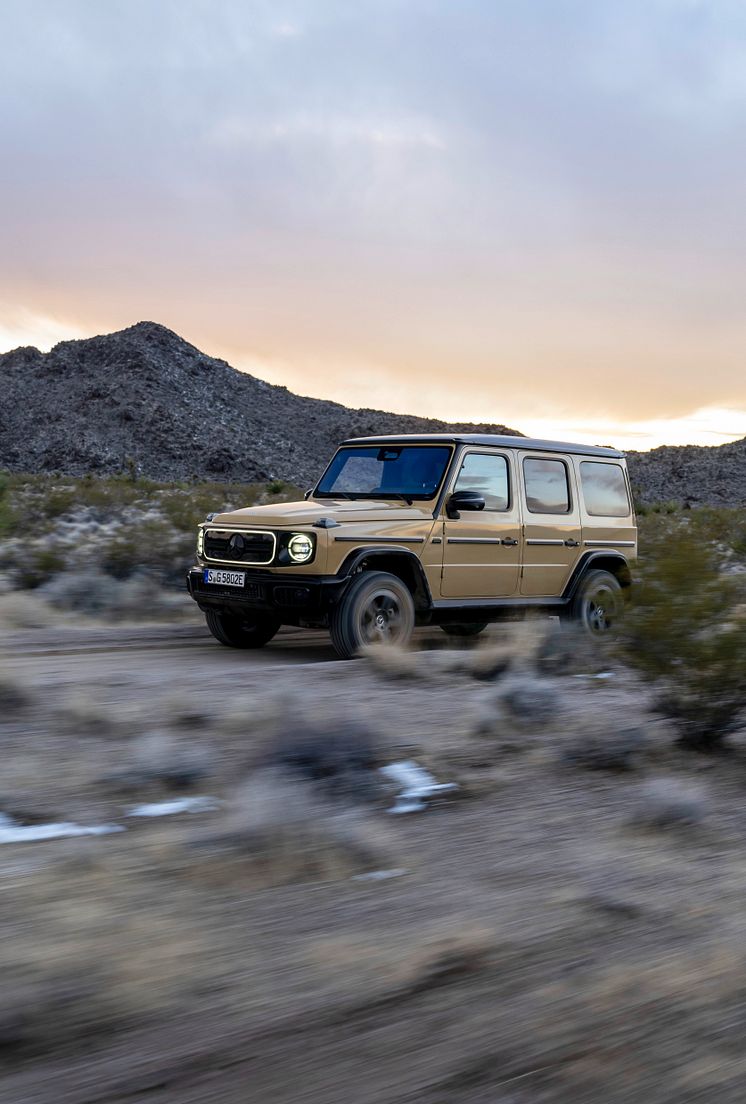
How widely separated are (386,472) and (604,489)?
262 cm

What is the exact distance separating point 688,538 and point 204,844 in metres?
4.13

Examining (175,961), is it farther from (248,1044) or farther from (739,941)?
(739,941)

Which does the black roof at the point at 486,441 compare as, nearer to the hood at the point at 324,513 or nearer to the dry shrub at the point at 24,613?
the hood at the point at 324,513

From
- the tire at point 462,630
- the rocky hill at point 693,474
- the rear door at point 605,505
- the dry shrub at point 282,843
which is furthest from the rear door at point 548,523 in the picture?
the rocky hill at point 693,474

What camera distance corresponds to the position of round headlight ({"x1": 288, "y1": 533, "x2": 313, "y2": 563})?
866cm

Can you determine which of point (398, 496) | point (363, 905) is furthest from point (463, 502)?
point (363, 905)

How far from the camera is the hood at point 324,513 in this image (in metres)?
8.88

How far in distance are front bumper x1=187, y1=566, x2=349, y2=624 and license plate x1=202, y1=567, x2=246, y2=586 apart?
34mm

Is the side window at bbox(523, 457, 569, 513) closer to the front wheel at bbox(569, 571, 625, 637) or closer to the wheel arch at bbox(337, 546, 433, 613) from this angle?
the front wheel at bbox(569, 571, 625, 637)

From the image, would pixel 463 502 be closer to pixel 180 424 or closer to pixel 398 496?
pixel 398 496

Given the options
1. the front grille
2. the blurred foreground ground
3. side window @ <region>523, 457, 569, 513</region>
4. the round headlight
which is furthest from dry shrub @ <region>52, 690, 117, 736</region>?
side window @ <region>523, 457, 569, 513</region>

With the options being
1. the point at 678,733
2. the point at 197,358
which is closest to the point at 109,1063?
the point at 678,733

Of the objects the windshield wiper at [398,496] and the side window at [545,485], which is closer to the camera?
the windshield wiper at [398,496]

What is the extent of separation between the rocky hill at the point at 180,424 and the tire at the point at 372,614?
209 ft
